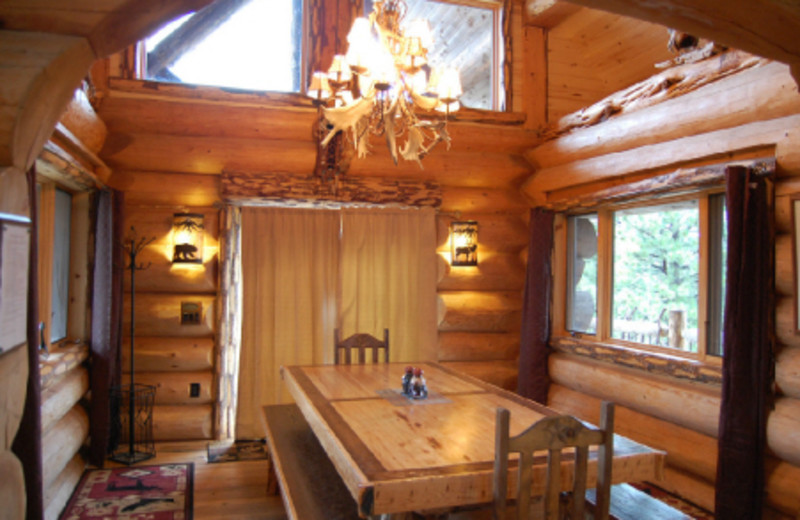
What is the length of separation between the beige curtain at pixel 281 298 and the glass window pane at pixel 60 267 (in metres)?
1.46

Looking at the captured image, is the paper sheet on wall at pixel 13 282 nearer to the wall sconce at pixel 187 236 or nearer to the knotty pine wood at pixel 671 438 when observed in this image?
the wall sconce at pixel 187 236

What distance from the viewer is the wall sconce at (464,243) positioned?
6.04 m

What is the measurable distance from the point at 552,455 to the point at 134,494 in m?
3.23

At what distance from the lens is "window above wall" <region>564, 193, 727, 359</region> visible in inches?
165

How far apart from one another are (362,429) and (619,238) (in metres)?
3.28

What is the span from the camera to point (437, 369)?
4637mm

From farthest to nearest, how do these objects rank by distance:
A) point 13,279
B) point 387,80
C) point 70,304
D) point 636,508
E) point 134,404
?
point 134,404
point 70,304
point 387,80
point 636,508
point 13,279

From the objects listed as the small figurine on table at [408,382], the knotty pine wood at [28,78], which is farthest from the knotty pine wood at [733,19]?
the small figurine on table at [408,382]

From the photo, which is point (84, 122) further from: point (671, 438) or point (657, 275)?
point (671, 438)

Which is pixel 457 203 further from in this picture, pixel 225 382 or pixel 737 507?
pixel 737 507

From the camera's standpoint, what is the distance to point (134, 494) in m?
4.21

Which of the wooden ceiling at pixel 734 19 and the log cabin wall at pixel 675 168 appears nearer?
the wooden ceiling at pixel 734 19

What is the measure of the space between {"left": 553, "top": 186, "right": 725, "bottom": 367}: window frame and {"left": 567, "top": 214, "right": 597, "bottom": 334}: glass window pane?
0.05 meters

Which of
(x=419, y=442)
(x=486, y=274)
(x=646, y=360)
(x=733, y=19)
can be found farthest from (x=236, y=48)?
(x=733, y=19)
